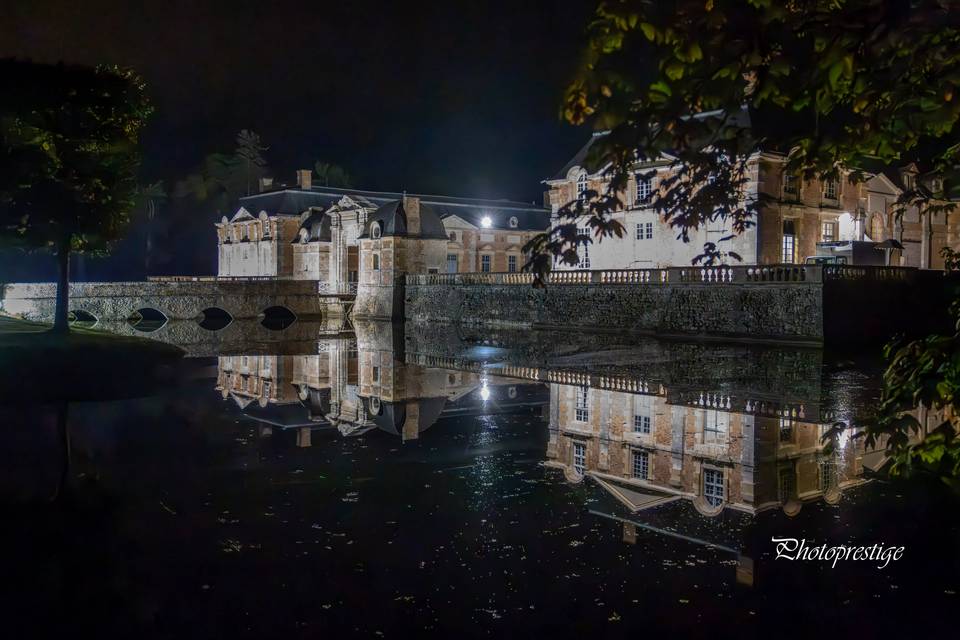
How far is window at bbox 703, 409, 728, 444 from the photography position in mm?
13320

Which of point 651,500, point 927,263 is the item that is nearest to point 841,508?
point 651,500

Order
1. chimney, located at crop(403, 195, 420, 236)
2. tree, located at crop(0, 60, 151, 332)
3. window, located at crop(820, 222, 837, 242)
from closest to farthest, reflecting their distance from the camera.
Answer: tree, located at crop(0, 60, 151, 332) < window, located at crop(820, 222, 837, 242) < chimney, located at crop(403, 195, 420, 236)

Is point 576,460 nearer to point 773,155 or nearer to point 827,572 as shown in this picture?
point 827,572

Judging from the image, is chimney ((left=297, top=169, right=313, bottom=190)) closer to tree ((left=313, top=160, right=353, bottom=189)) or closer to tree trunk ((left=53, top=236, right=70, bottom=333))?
tree ((left=313, top=160, right=353, bottom=189))

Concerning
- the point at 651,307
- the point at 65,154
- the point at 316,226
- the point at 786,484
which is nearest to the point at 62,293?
the point at 65,154

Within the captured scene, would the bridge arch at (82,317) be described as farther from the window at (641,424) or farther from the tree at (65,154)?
the window at (641,424)

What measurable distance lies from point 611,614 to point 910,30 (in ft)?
14.4

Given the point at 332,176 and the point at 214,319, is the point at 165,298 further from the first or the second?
Answer: the point at 332,176

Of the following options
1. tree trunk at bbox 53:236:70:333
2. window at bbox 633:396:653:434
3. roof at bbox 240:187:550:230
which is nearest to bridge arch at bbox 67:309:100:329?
roof at bbox 240:187:550:230

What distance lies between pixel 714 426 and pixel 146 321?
49854 millimetres

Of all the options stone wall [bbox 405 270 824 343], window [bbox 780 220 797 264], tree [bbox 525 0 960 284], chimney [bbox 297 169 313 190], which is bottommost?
stone wall [bbox 405 270 824 343]

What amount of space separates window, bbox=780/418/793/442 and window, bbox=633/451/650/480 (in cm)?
248

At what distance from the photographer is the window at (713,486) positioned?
32.3 feet

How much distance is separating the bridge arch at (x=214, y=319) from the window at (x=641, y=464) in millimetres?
39757
